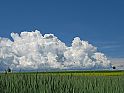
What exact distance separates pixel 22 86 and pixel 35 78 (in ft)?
1.60

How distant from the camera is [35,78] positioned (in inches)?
428

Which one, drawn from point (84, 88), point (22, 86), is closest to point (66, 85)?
point (84, 88)

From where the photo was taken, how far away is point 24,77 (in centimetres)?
1120

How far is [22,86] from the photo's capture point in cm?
1071

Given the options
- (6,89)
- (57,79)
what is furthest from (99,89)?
(6,89)

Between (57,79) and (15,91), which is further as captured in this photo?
(57,79)

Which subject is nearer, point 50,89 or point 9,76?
point 50,89

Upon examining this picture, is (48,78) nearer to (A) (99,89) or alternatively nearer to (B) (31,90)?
(B) (31,90)

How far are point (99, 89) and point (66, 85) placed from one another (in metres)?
1.06

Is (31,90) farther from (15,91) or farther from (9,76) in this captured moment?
(9,76)

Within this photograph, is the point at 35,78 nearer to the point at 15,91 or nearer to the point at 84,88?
the point at 15,91

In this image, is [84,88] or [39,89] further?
[84,88]

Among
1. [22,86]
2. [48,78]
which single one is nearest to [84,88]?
[48,78]

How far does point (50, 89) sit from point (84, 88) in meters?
1.28
